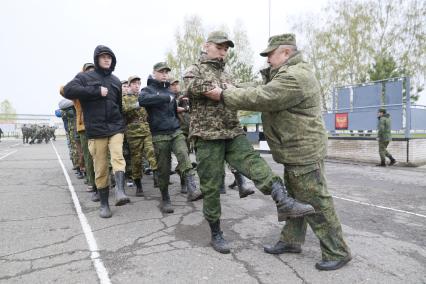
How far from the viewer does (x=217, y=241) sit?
331 cm

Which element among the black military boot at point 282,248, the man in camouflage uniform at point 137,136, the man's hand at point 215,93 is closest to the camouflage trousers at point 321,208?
the black military boot at point 282,248

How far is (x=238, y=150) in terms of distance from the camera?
3.27 m

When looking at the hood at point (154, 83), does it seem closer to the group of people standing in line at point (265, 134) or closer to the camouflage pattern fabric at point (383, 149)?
the group of people standing in line at point (265, 134)

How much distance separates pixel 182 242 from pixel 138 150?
112 inches

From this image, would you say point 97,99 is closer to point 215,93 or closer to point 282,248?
point 215,93

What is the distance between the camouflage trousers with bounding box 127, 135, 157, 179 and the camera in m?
5.96

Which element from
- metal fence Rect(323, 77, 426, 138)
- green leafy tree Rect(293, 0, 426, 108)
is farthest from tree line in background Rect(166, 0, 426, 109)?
metal fence Rect(323, 77, 426, 138)

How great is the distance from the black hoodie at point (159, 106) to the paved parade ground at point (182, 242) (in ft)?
3.76

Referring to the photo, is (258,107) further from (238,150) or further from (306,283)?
(306,283)

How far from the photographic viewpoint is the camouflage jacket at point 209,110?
326 cm

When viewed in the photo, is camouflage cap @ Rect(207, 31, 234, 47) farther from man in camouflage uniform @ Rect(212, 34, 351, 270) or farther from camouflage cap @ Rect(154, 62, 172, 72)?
camouflage cap @ Rect(154, 62, 172, 72)

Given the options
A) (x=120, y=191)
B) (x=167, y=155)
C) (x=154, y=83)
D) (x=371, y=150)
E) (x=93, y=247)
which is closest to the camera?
(x=93, y=247)

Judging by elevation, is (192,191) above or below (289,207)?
below

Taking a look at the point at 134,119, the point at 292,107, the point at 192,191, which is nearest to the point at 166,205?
the point at 192,191
